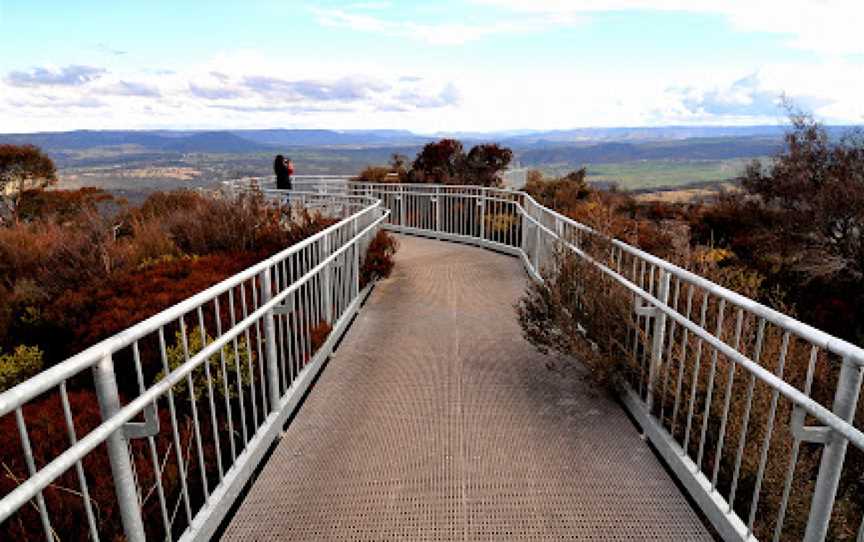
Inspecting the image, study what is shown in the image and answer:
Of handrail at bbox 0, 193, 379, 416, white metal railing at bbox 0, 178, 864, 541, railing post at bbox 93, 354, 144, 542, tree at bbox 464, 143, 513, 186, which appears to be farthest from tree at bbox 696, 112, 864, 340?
railing post at bbox 93, 354, 144, 542

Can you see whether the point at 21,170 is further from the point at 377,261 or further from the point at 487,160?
the point at 377,261

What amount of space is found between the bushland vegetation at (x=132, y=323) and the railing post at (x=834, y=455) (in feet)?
8.28

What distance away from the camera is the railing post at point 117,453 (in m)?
2.12

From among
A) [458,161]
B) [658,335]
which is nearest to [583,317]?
[658,335]

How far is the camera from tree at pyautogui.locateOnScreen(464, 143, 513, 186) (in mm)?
23636

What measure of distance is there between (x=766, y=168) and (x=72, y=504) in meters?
19.2

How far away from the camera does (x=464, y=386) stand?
4844mm

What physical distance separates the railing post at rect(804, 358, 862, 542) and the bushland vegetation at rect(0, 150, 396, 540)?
252cm

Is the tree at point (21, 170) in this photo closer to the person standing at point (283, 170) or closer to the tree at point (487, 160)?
the person standing at point (283, 170)

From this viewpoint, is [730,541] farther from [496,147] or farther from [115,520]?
[496,147]

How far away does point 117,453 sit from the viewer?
2203 millimetres

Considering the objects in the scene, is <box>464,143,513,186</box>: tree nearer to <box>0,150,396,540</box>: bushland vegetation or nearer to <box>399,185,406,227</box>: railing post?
<box>399,185,406,227</box>: railing post

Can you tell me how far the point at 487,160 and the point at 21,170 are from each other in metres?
31.9

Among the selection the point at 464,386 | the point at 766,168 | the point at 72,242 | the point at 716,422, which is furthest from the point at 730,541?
the point at 766,168
